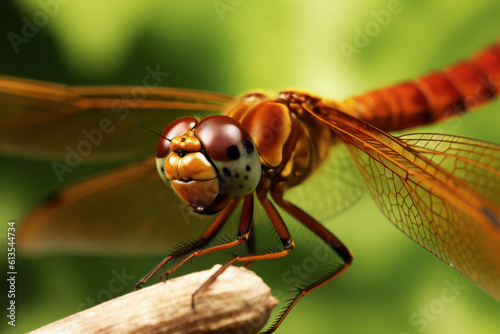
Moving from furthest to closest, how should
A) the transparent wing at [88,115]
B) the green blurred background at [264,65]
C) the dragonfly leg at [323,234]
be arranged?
the green blurred background at [264,65], the transparent wing at [88,115], the dragonfly leg at [323,234]

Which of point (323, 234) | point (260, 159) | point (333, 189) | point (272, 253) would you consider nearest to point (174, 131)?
point (260, 159)

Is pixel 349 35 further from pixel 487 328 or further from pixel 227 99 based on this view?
pixel 487 328

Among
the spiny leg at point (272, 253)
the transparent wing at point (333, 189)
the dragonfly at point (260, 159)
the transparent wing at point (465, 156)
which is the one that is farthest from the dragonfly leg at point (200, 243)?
the transparent wing at point (465, 156)

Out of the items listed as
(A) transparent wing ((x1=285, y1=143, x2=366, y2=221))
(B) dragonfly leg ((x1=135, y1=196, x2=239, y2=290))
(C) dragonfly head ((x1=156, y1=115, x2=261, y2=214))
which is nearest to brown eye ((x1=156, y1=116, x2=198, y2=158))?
(C) dragonfly head ((x1=156, y1=115, x2=261, y2=214))

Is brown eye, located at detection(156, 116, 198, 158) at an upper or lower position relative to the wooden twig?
upper

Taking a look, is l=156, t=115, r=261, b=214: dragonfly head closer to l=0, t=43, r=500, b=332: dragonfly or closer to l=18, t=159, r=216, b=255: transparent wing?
l=0, t=43, r=500, b=332: dragonfly

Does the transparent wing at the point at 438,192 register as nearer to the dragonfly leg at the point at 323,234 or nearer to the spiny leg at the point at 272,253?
the dragonfly leg at the point at 323,234
